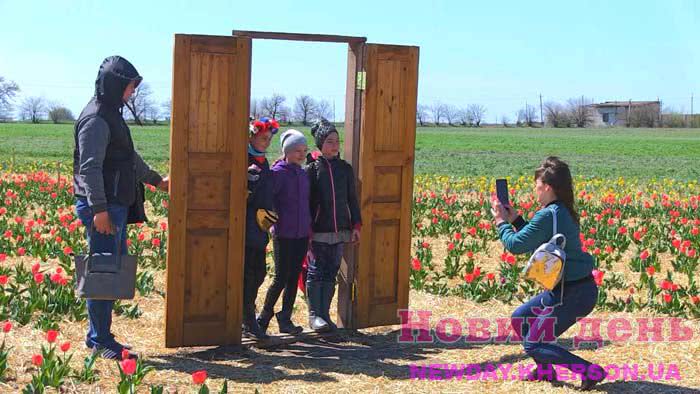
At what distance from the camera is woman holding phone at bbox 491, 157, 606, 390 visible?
19.4 feet

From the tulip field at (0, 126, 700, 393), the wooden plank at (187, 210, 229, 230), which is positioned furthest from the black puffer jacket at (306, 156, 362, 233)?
the tulip field at (0, 126, 700, 393)

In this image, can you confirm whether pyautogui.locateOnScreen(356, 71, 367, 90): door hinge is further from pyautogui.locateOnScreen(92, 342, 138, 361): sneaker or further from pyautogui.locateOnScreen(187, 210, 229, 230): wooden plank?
pyautogui.locateOnScreen(92, 342, 138, 361): sneaker

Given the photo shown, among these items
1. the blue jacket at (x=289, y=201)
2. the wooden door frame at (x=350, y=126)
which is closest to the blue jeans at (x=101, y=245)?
the blue jacket at (x=289, y=201)

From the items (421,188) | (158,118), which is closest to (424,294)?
(421,188)

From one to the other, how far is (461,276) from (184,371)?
4.48 metres

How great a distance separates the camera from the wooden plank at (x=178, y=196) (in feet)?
22.1

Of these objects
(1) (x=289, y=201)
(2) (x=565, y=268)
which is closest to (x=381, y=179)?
(1) (x=289, y=201)

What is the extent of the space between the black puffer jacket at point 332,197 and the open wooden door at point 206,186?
0.70 meters

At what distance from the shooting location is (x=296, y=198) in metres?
7.29

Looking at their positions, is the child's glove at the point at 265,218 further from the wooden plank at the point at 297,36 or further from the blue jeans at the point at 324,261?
the wooden plank at the point at 297,36

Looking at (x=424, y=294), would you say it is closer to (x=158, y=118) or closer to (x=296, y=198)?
(x=296, y=198)

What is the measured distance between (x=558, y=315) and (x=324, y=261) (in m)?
2.31

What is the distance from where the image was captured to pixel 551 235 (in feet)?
19.4

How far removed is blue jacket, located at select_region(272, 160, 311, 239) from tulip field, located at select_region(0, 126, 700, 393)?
1011mm
